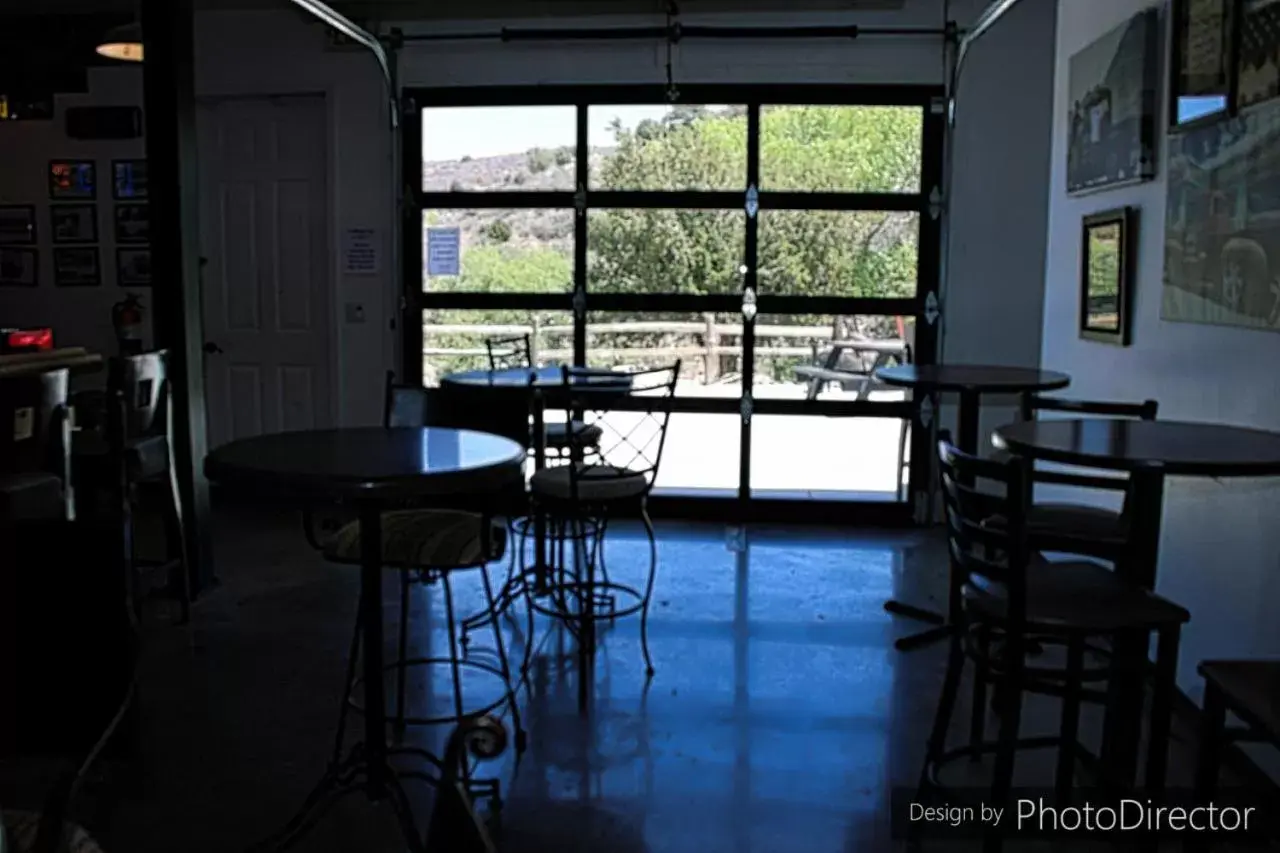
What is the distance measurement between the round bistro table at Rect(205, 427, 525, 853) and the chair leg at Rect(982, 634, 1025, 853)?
3.62 ft

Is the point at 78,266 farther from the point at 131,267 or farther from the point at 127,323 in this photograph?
the point at 127,323

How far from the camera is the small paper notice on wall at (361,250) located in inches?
235

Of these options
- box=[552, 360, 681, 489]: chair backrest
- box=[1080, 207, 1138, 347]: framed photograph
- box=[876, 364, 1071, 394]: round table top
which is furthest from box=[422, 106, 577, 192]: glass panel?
box=[1080, 207, 1138, 347]: framed photograph

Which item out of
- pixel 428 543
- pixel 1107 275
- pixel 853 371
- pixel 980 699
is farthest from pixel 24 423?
pixel 853 371

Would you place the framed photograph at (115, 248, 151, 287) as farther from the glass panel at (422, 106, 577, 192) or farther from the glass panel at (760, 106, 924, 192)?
the glass panel at (760, 106, 924, 192)

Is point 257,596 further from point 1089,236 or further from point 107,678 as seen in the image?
point 1089,236

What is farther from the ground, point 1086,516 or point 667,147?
point 667,147

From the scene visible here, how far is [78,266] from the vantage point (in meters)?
6.30

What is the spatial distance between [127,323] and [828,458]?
382 cm

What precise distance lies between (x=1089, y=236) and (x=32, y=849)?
3.92 meters

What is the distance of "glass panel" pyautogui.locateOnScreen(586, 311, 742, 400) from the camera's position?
5863mm

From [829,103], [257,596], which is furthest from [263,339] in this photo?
[829,103]

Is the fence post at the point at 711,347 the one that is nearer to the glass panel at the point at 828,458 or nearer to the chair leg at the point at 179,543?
the glass panel at the point at 828,458

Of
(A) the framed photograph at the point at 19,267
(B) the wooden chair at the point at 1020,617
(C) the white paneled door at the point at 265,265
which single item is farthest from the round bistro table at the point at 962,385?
(A) the framed photograph at the point at 19,267
